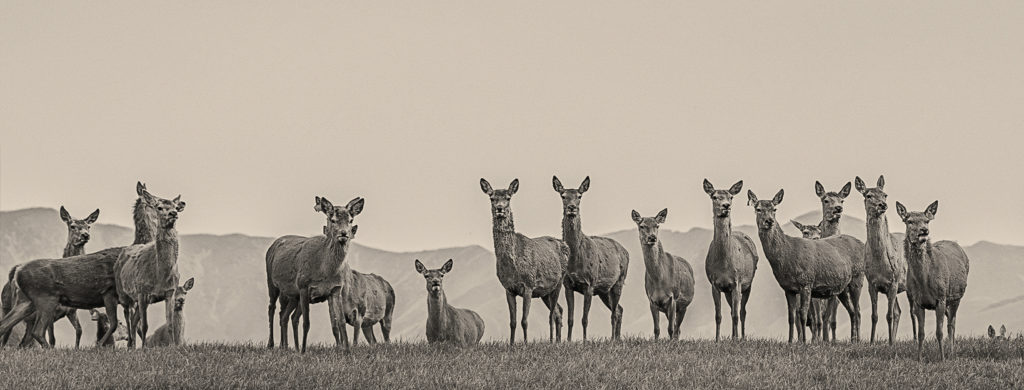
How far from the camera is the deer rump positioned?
23656 millimetres

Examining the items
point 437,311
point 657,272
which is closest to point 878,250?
point 657,272

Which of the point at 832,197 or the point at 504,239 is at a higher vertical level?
the point at 832,197

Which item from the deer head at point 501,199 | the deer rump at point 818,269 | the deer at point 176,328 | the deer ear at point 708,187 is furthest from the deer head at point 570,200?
the deer at point 176,328

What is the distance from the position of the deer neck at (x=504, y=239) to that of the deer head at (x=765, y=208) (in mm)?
4973

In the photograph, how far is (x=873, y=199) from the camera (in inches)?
906

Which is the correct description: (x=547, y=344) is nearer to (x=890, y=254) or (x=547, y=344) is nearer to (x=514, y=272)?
(x=514, y=272)

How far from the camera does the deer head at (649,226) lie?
979 inches

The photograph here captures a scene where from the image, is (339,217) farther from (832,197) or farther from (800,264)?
(832,197)

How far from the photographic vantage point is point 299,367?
59.8ft

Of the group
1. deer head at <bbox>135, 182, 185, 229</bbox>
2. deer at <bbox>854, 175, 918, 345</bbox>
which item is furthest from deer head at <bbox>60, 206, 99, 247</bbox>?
deer at <bbox>854, 175, 918, 345</bbox>

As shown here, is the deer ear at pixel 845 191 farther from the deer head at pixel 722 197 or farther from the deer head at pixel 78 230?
the deer head at pixel 78 230

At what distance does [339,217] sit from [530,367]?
176 inches

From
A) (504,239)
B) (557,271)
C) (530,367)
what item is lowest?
(530,367)

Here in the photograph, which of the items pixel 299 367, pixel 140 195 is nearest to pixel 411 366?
pixel 299 367
